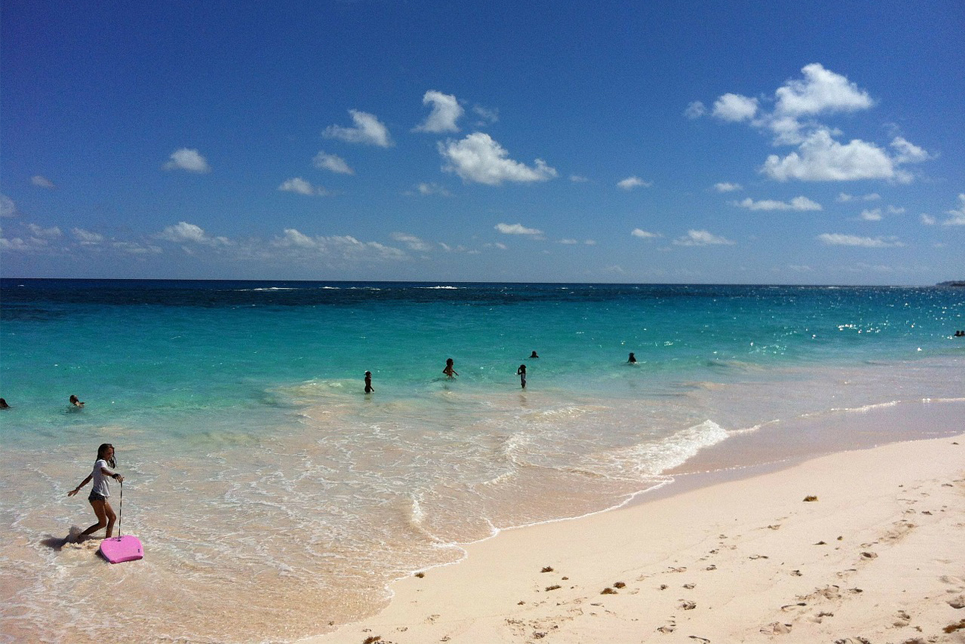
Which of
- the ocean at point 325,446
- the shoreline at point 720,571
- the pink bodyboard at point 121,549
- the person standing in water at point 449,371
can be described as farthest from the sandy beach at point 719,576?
the person standing in water at point 449,371

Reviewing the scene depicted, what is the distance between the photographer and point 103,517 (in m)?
8.64

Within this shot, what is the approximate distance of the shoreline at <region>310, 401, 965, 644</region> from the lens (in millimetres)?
5641

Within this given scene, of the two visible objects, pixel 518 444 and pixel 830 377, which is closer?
pixel 518 444

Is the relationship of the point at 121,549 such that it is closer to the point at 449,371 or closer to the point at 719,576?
the point at 719,576

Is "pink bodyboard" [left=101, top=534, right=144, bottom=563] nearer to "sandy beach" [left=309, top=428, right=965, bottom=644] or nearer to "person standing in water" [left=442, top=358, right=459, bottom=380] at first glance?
"sandy beach" [left=309, top=428, right=965, bottom=644]

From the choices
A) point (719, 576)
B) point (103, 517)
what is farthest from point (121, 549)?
point (719, 576)

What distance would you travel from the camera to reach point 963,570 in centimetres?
640

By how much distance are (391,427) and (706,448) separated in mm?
7998

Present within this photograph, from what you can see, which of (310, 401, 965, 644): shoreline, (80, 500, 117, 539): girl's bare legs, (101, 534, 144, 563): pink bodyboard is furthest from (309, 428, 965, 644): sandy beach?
(80, 500, 117, 539): girl's bare legs

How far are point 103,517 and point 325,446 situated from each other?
5.33 meters

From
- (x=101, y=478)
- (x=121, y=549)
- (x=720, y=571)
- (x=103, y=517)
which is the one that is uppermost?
(x=101, y=478)

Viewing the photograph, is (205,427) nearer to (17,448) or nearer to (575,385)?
(17,448)

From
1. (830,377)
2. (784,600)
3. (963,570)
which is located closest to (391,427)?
(784,600)

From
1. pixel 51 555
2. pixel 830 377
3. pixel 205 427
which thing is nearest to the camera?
pixel 51 555
